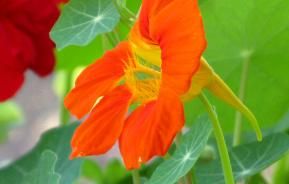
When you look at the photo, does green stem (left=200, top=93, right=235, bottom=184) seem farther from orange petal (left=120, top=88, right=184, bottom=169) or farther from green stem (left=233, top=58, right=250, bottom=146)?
green stem (left=233, top=58, right=250, bottom=146)

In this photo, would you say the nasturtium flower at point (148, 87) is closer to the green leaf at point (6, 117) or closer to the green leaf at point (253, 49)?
the green leaf at point (253, 49)

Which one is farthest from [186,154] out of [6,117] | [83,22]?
[6,117]

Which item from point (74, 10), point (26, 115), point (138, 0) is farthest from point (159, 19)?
point (26, 115)

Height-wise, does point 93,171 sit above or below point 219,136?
below

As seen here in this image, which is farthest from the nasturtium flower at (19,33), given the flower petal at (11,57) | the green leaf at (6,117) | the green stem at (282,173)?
the green leaf at (6,117)

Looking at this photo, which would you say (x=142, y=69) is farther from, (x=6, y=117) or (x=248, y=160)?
(x=6, y=117)

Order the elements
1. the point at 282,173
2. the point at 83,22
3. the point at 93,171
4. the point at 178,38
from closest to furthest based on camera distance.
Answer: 1. the point at 178,38
2. the point at 83,22
3. the point at 282,173
4. the point at 93,171
